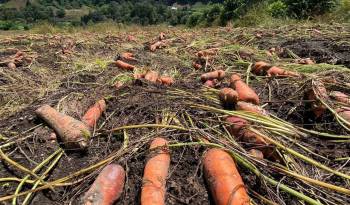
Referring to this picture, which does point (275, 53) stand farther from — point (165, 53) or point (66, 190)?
point (66, 190)

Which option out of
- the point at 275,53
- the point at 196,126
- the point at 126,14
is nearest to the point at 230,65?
the point at 275,53

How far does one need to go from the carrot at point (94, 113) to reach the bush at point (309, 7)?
1056 cm

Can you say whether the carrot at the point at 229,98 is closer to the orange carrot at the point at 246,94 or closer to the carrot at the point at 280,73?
the orange carrot at the point at 246,94

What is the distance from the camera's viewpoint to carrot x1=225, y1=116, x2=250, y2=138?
129 inches

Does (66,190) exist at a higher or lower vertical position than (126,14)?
higher

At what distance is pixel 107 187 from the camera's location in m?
2.74

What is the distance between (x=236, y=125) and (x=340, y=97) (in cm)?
128

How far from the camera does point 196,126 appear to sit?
11.5 ft

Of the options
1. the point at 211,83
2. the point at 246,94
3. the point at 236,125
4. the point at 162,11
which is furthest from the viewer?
the point at 162,11

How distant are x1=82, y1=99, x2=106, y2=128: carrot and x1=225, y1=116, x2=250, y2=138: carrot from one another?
1.37 metres

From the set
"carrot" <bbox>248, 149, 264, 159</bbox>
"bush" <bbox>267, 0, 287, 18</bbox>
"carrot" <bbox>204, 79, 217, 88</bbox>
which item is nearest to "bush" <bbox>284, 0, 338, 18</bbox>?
"bush" <bbox>267, 0, 287, 18</bbox>

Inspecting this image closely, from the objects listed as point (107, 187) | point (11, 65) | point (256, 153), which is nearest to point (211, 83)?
point (256, 153)

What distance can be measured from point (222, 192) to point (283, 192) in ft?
1.51

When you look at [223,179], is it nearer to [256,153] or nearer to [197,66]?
[256,153]
